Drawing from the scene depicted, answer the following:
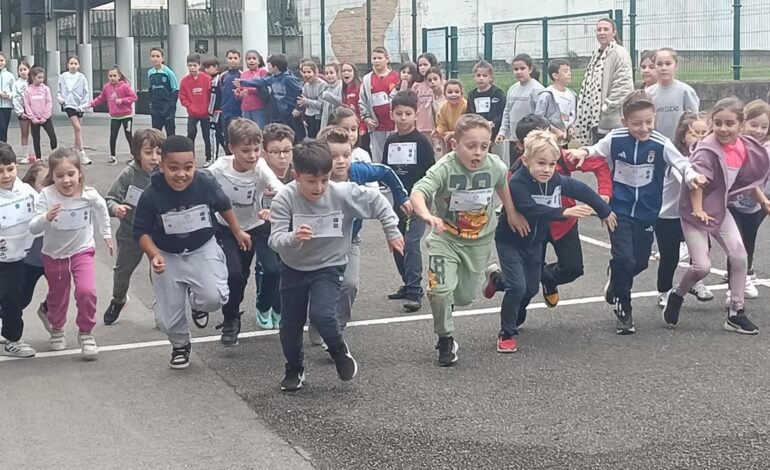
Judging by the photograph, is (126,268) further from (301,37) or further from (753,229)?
(301,37)

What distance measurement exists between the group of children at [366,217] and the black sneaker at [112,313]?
1cm

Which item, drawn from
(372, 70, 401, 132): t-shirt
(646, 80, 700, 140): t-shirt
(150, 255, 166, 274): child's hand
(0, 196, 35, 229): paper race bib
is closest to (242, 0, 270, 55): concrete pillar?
(372, 70, 401, 132): t-shirt

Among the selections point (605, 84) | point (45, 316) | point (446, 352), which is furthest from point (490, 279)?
point (605, 84)

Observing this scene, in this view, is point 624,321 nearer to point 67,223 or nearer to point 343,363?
point 343,363

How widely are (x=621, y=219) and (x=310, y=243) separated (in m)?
2.41

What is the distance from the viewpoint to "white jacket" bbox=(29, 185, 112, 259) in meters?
7.54

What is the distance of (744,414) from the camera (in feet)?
19.6

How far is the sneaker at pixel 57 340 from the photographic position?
25.8 ft

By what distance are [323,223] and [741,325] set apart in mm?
3008

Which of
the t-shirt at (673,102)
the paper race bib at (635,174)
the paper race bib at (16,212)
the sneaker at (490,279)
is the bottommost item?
the sneaker at (490,279)

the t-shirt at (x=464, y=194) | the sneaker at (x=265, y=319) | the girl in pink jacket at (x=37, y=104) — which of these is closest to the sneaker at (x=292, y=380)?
the t-shirt at (x=464, y=194)

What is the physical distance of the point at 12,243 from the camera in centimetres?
748

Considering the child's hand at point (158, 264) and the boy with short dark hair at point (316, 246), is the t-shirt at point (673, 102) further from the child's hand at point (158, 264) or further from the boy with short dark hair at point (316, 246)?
the child's hand at point (158, 264)

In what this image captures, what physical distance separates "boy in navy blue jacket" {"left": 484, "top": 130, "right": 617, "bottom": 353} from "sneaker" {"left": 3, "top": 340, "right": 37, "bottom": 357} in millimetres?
3024
